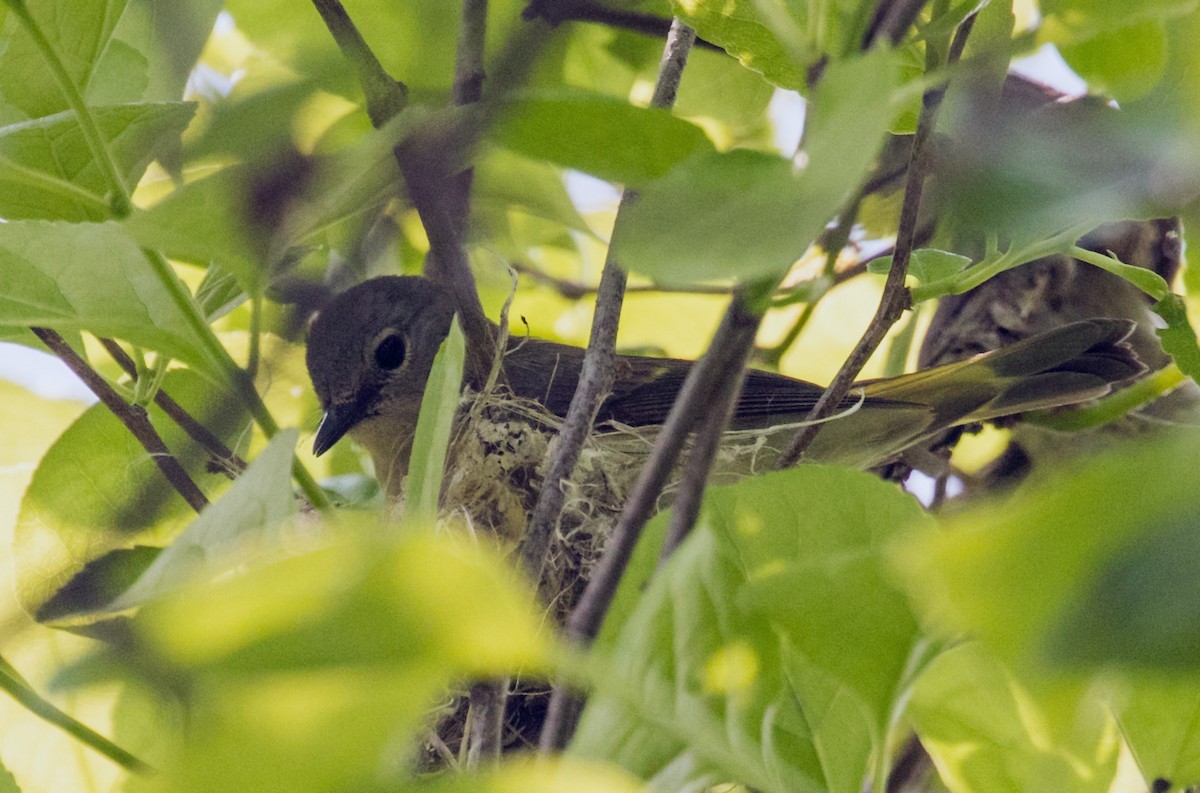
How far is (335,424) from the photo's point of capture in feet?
7.68

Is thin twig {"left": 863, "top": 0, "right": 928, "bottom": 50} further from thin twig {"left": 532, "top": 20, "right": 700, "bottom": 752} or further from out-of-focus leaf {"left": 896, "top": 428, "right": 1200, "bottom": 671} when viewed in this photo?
out-of-focus leaf {"left": 896, "top": 428, "right": 1200, "bottom": 671}

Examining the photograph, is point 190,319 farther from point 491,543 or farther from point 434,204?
point 491,543

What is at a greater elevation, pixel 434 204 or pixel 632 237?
pixel 434 204

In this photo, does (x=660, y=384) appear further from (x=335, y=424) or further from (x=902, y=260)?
(x=902, y=260)

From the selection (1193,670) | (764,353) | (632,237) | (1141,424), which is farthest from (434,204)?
(1141,424)

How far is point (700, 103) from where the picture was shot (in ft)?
6.02

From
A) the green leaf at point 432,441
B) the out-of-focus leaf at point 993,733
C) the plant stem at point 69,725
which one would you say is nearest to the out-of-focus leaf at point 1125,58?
the out-of-focus leaf at point 993,733

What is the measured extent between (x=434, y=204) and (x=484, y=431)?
853 mm

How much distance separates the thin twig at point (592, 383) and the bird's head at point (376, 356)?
3.79 feet

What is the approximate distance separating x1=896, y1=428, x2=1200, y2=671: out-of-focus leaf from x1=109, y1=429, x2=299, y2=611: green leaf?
0.41 metres

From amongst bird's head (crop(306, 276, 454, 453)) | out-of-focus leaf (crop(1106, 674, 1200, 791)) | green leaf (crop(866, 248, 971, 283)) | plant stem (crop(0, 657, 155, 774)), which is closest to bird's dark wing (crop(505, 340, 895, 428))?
bird's head (crop(306, 276, 454, 453))

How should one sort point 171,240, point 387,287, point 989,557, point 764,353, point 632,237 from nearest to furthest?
point 989,557, point 632,237, point 171,240, point 764,353, point 387,287

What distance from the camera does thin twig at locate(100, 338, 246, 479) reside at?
143 cm

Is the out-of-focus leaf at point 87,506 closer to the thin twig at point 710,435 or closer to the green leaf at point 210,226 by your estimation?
the green leaf at point 210,226
